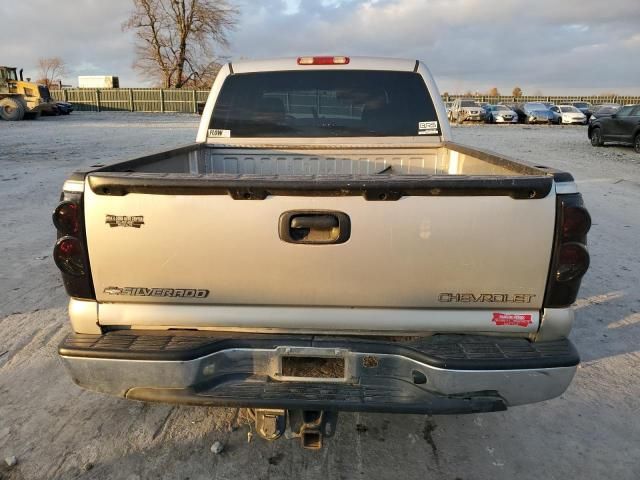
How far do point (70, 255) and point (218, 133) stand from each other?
2.19 meters

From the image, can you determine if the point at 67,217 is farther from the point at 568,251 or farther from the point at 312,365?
the point at 568,251

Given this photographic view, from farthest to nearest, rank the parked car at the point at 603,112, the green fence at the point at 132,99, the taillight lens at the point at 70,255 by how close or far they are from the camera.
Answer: the green fence at the point at 132,99
the parked car at the point at 603,112
the taillight lens at the point at 70,255

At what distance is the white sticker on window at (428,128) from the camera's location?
4109mm

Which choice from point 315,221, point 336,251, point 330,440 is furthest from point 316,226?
point 330,440

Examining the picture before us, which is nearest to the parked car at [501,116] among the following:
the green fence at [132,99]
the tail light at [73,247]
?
the green fence at [132,99]

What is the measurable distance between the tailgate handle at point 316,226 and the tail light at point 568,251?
0.91 m

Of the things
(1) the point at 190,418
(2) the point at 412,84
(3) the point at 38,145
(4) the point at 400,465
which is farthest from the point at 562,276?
(3) the point at 38,145

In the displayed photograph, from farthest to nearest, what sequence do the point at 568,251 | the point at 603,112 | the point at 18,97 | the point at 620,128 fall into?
the point at 18,97
the point at 603,112
the point at 620,128
the point at 568,251

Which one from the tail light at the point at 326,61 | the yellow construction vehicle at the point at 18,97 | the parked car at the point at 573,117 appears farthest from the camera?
the parked car at the point at 573,117

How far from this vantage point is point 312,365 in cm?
226

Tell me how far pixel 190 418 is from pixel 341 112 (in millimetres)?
2695

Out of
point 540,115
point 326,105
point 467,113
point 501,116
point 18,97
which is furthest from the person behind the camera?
point 467,113

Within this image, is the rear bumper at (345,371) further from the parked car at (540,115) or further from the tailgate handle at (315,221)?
the parked car at (540,115)

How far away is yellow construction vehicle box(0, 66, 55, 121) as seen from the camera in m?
30.7
